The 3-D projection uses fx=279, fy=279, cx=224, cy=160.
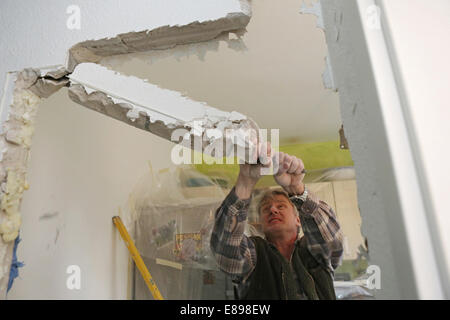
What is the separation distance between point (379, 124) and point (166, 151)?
1680 mm

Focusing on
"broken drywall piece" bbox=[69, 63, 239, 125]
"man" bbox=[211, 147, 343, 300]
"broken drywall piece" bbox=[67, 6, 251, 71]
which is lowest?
"man" bbox=[211, 147, 343, 300]

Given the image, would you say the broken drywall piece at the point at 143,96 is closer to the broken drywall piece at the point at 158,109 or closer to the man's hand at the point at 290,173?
the broken drywall piece at the point at 158,109

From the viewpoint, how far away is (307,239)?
3.45 ft

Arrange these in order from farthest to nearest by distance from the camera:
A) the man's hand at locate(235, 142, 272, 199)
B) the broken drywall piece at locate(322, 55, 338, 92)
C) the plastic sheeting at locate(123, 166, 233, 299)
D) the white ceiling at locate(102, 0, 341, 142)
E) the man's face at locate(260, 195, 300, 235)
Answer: the plastic sheeting at locate(123, 166, 233, 299)
the man's face at locate(260, 195, 300, 235)
the white ceiling at locate(102, 0, 341, 142)
the man's hand at locate(235, 142, 272, 199)
the broken drywall piece at locate(322, 55, 338, 92)

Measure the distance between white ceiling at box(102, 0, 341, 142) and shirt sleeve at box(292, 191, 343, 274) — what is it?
601 millimetres

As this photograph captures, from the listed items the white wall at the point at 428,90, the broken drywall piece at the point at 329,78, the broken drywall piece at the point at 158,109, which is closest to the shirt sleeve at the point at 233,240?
the broken drywall piece at the point at 158,109

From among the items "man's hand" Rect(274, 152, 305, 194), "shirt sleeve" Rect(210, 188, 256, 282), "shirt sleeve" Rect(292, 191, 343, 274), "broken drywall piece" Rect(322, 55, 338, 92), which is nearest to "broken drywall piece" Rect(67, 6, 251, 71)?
"broken drywall piece" Rect(322, 55, 338, 92)

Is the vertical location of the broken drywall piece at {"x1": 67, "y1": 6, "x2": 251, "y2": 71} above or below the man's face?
above

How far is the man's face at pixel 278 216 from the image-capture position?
1.24 meters

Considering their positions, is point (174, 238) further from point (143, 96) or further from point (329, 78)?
point (329, 78)

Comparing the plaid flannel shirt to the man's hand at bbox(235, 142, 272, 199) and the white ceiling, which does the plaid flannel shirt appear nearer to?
the man's hand at bbox(235, 142, 272, 199)

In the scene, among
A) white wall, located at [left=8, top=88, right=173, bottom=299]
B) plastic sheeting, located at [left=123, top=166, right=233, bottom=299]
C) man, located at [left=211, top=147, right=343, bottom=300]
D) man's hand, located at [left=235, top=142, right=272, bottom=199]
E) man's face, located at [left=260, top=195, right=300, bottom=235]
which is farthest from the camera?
plastic sheeting, located at [left=123, top=166, right=233, bottom=299]

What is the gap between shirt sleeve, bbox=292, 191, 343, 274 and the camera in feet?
3.13

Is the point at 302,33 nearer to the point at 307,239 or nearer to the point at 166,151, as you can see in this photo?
the point at 307,239
